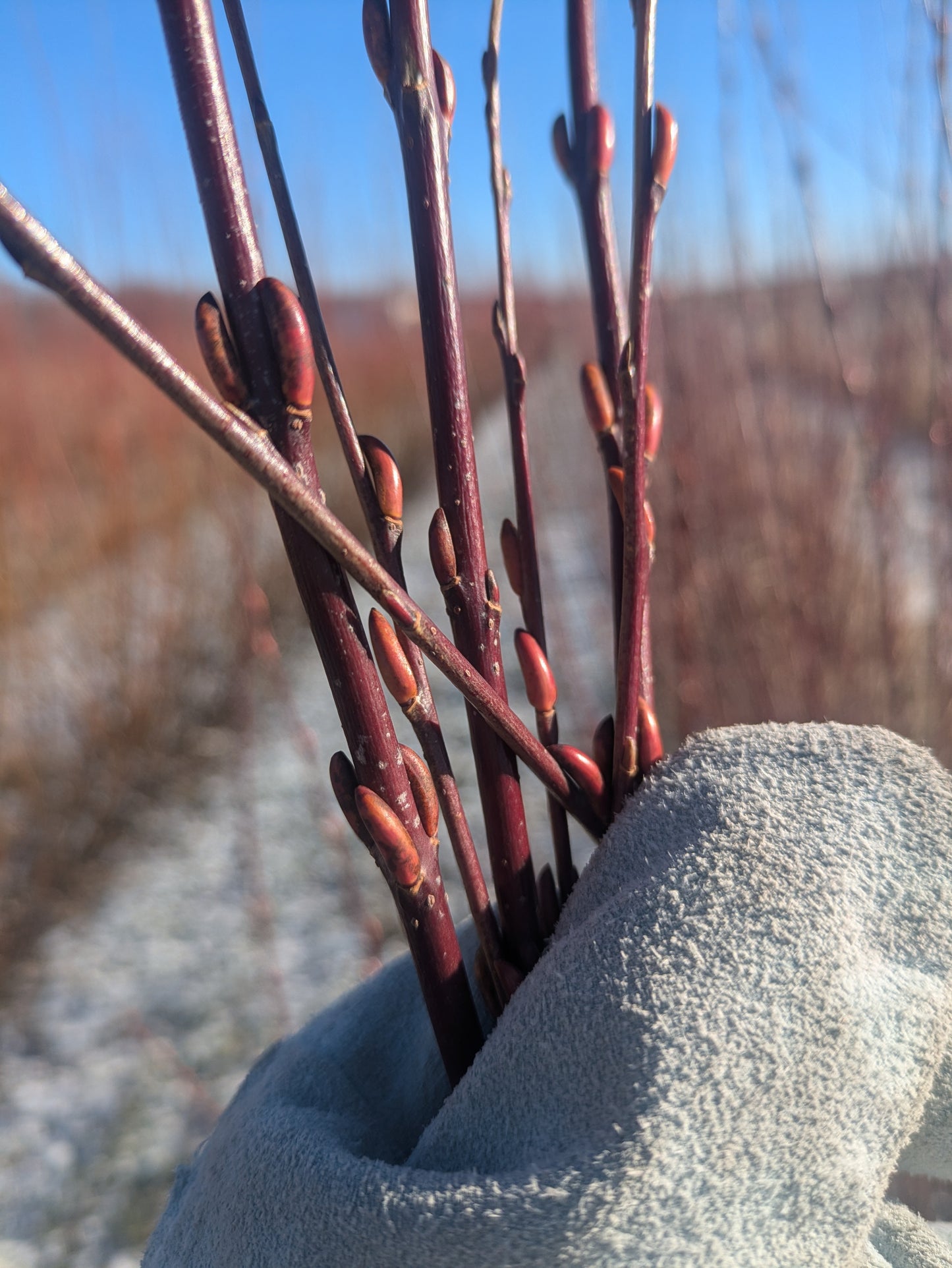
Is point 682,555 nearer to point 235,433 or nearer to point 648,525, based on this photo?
point 648,525

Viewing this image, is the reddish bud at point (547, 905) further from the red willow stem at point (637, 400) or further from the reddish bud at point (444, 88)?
the reddish bud at point (444, 88)

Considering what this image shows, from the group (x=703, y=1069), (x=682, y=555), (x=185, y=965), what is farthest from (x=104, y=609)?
(x=703, y=1069)

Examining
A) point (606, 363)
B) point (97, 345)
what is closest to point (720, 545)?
point (606, 363)

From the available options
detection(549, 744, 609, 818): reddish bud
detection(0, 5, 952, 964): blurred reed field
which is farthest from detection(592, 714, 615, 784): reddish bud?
detection(0, 5, 952, 964): blurred reed field

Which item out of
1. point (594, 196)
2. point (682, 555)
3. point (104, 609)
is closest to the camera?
point (594, 196)

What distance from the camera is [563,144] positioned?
0.27 metres

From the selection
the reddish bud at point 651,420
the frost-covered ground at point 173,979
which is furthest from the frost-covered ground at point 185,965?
the reddish bud at point 651,420

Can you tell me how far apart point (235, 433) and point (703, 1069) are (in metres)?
0.18

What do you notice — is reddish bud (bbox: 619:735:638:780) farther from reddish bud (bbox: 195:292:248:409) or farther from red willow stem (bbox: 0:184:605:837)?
reddish bud (bbox: 195:292:248:409)

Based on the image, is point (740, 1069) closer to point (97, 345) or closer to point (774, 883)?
point (774, 883)

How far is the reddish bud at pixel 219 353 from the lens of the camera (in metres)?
0.19

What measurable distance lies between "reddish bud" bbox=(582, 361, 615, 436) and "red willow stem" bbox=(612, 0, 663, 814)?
0.8 inches

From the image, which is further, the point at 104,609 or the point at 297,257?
the point at 104,609

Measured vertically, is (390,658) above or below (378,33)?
below
